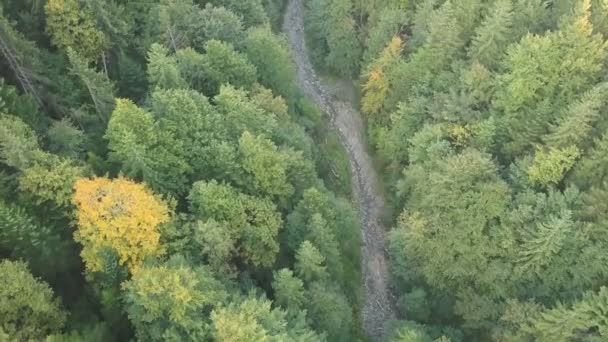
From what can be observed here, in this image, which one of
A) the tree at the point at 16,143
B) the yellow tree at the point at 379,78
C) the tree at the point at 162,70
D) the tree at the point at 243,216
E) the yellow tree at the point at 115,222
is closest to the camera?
the tree at the point at 16,143

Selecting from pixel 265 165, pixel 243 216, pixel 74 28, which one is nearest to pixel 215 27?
pixel 74 28

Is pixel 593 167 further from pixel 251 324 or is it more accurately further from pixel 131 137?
pixel 131 137

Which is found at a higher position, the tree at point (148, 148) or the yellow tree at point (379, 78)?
the yellow tree at point (379, 78)

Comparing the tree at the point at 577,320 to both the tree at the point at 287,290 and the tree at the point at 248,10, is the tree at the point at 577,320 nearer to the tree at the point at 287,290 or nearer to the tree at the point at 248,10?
the tree at the point at 287,290

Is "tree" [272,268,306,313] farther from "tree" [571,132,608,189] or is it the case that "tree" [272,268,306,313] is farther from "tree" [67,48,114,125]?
"tree" [571,132,608,189]

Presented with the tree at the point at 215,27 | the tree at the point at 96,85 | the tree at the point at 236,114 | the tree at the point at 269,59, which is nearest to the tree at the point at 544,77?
the tree at the point at 269,59

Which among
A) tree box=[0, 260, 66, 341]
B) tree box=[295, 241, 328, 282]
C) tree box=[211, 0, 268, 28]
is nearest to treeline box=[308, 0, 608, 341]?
tree box=[295, 241, 328, 282]

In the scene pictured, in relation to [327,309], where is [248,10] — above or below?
above
